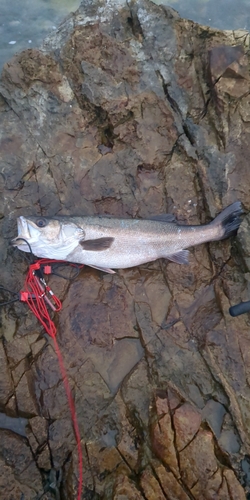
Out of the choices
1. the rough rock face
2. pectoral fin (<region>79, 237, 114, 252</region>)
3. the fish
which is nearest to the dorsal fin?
the fish

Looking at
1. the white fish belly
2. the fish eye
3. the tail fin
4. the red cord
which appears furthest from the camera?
the tail fin

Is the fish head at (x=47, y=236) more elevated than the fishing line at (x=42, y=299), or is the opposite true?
the fish head at (x=47, y=236)

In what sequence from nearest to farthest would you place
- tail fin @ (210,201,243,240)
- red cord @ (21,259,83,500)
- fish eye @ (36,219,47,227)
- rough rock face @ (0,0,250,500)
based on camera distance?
1. rough rock face @ (0,0,250,500)
2. red cord @ (21,259,83,500)
3. fish eye @ (36,219,47,227)
4. tail fin @ (210,201,243,240)

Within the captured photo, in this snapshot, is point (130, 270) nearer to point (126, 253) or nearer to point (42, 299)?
point (126, 253)

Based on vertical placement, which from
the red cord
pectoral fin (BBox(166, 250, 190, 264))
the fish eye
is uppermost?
the fish eye

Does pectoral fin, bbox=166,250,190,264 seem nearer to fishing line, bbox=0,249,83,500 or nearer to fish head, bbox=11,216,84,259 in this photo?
fish head, bbox=11,216,84,259

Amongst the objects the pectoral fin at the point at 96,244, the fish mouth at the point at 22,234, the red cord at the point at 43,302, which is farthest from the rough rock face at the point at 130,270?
the pectoral fin at the point at 96,244

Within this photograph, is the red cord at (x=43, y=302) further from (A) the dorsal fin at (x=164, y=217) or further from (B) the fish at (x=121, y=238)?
(A) the dorsal fin at (x=164, y=217)
